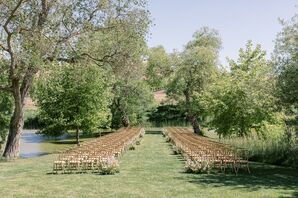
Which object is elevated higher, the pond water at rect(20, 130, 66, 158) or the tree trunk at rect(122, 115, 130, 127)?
the tree trunk at rect(122, 115, 130, 127)

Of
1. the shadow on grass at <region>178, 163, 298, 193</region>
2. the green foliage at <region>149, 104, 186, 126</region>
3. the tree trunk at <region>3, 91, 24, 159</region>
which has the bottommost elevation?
the shadow on grass at <region>178, 163, 298, 193</region>

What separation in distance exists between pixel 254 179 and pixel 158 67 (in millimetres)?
61273

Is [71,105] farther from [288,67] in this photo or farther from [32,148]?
[288,67]

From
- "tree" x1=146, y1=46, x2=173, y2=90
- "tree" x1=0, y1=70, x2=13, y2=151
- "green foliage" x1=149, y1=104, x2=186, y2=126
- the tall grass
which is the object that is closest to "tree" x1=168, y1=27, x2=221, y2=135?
"tree" x1=146, y1=46, x2=173, y2=90

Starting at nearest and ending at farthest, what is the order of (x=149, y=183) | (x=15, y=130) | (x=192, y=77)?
(x=149, y=183)
(x=15, y=130)
(x=192, y=77)

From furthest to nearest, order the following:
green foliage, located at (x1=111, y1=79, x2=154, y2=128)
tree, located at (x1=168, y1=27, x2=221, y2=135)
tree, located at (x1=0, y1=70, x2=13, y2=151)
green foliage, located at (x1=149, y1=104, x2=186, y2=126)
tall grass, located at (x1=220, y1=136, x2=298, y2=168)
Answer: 1. green foliage, located at (x1=149, y1=104, x2=186, y2=126)
2. green foliage, located at (x1=111, y1=79, x2=154, y2=128)
3. tree, located at (x1=168, y1=27, x2=221, y2=135)
4. tree, located at (x1=0, y1=70, x2=13, y2=151)
5. tall grass, located at (x1=220, y1=136, x2=298, y2=168)

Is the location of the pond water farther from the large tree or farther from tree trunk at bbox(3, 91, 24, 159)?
the large tree

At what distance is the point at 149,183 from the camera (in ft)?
57.3

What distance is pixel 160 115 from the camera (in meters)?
84.2

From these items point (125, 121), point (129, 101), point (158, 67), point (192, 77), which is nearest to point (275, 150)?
point (192, 77)

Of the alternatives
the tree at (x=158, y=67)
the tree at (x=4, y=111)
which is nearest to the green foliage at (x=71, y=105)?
the tree at (x=4, y=111)

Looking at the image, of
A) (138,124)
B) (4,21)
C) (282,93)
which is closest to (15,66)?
(4,21)

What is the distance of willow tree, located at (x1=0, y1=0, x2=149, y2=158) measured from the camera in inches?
1023

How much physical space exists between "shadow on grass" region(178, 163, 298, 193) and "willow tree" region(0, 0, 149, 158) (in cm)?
1247
